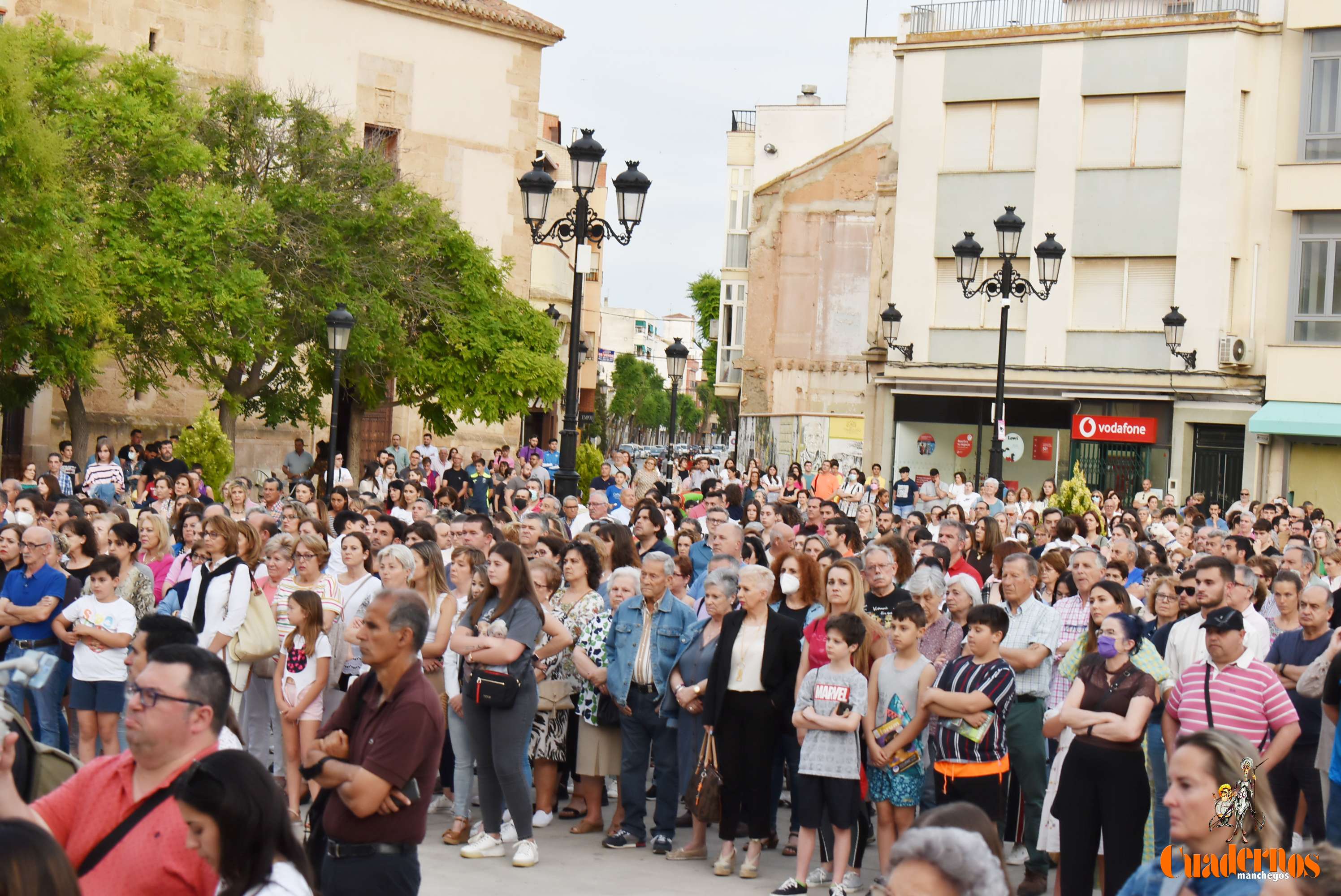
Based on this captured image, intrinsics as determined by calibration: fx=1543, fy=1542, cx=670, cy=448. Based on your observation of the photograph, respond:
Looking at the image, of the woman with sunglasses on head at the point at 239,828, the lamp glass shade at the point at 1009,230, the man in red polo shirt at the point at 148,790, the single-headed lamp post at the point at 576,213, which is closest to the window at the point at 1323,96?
the lamp glass shade at the point at 1009,230

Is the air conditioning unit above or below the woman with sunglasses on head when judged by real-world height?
above

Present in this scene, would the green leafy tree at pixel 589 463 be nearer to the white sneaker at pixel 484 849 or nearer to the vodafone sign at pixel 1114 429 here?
the vodafone sign at pixel 1114 429

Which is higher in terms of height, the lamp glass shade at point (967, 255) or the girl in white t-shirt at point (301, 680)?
the lamp glass shade at point (967, 255)

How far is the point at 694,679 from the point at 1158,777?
2847 mm

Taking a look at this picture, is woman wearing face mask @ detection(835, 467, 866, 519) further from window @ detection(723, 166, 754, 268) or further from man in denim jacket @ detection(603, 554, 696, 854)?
window @ detection(723, 166, 754, 268)

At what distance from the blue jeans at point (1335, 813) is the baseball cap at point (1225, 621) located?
0.89 meters

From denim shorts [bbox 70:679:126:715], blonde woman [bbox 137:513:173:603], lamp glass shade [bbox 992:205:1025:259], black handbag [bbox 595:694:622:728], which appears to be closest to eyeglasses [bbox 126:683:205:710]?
black handbag [bbox 595:694:622:728]

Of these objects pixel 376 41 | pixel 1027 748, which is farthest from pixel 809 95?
pixel 1027 748

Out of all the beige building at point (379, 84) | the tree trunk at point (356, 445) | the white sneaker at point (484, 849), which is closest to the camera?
the white sneaker at point (484, 849)

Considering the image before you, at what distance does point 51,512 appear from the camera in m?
13.4

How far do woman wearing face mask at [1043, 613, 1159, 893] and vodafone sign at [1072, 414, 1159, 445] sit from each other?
1034 inches

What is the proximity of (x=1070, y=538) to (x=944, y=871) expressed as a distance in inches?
469

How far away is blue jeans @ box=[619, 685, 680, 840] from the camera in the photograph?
391 inches

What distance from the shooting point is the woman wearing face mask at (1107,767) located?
7652 millimetres
